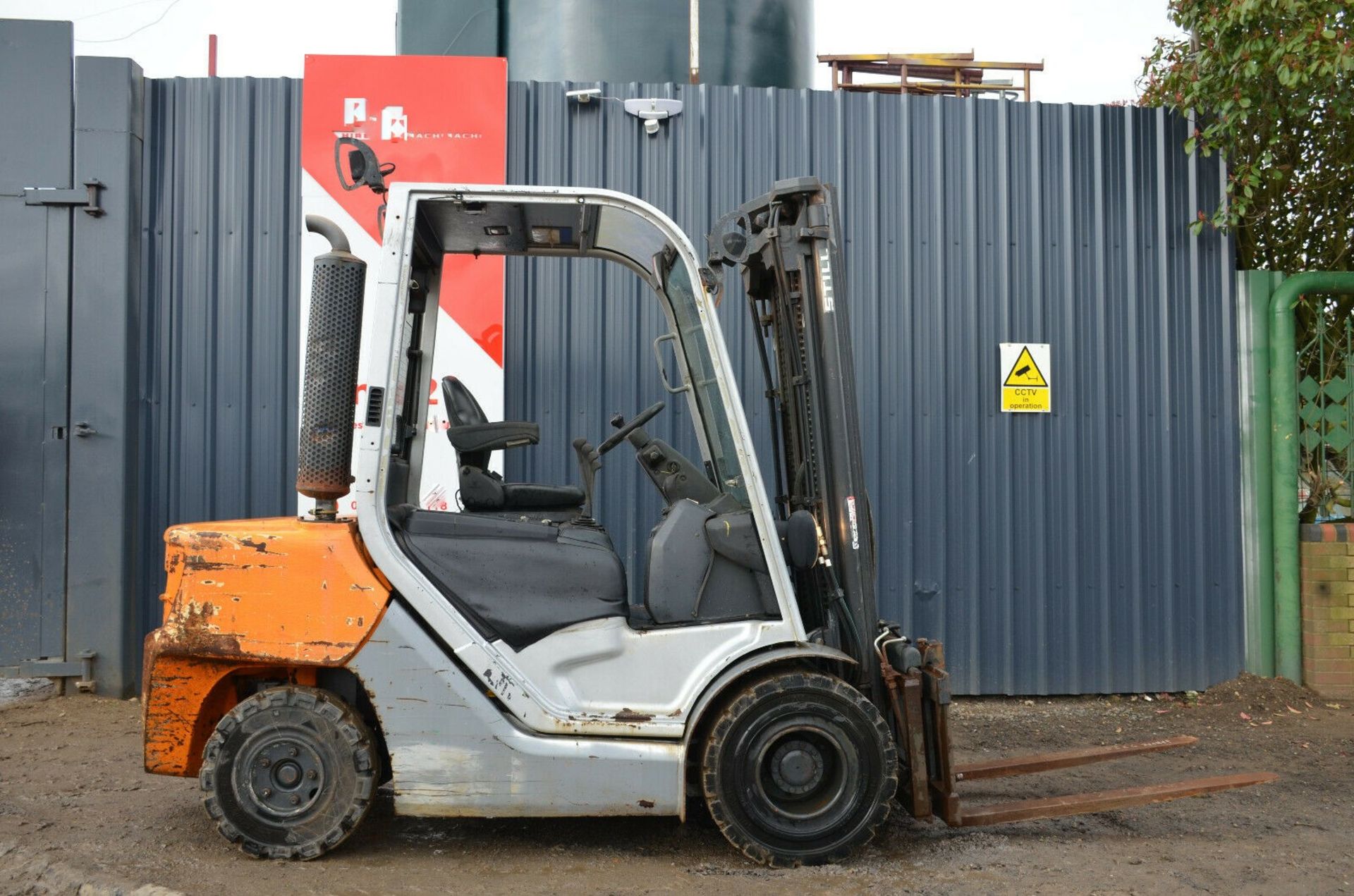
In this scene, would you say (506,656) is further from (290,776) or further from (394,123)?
(394,123)

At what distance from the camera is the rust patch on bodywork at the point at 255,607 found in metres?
3.79

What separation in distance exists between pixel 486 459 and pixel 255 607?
3.52ft

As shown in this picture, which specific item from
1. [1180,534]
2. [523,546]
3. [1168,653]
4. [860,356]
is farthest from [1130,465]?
[523,546]

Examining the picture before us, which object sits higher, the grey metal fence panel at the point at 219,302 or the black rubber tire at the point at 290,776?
the grey metal fence panel at the point at 219,302

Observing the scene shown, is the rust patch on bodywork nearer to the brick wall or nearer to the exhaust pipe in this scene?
the exhaust pipe

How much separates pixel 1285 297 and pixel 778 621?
5.77 metres

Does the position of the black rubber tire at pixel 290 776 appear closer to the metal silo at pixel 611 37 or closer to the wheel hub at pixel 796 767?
the wheel hub at pixel 796 767

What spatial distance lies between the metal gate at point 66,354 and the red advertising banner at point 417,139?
1.30 m

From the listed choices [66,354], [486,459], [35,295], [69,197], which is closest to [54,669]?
[66,354]

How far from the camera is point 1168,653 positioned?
7.36m

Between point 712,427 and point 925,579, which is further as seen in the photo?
point 925,579

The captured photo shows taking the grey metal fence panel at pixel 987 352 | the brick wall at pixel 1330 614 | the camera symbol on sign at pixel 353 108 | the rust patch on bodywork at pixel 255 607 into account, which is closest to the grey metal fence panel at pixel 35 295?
the camera symbol on sign at pixel 353 108

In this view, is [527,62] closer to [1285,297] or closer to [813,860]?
[1285,297]

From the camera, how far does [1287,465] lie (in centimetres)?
741
